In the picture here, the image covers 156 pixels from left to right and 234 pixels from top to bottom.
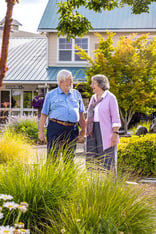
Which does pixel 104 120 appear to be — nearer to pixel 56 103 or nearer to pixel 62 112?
pixel 62 112

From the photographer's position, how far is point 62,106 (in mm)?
5793

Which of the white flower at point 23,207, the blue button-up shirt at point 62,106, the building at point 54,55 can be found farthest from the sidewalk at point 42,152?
the building at point 54,55

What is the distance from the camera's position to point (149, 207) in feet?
11.1

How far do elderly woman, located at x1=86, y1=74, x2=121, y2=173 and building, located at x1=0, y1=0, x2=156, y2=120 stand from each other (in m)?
13.6

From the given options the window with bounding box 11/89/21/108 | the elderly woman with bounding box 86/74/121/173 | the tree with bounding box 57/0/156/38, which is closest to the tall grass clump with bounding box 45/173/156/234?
the elderly woman with bounding box 86/74/121/173

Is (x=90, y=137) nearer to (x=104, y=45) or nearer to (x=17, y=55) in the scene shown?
(x=104, y=45)

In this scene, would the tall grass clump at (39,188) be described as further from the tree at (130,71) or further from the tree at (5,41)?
the tree at (130,71)

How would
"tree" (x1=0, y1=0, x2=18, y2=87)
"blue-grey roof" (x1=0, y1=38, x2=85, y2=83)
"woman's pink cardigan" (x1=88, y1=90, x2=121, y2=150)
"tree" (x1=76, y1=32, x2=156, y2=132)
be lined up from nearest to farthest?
"tree" (x1=0, y1=0, x2=18, y2=87) → "woman's pink cardigan" (x1=88, y1=90, x2=121, y2=150) → "tree" (x1=76, y1=32, x2=156, y2=132) → "blue-grey roof" (x1=0, y1=38, x2=85, y2=83)

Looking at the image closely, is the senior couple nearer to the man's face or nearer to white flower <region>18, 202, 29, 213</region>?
the man's face

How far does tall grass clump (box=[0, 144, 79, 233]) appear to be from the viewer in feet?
11.7

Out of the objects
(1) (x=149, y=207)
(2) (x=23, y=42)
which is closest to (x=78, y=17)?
(1) (x=149, y=207)

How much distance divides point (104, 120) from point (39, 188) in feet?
7.34

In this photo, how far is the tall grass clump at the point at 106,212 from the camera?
10.1ft

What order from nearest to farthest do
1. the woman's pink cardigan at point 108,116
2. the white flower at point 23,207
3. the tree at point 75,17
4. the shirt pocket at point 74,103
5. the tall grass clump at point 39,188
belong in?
the white flower at point 23,207 < the tall grass clump at point 39,188 < the woman's pink cardigan at point 108,116 < the shirt pocket at point 74,103 < the tree at point 75,17
